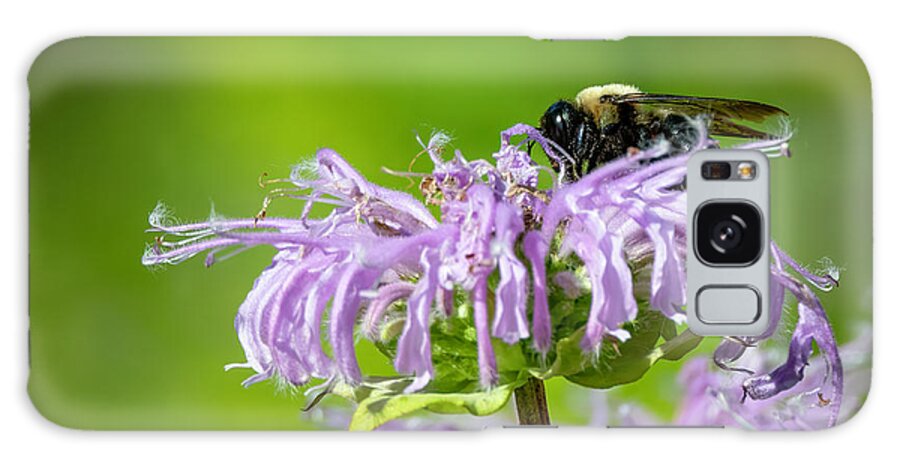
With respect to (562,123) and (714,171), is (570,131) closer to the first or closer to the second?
(562,123)

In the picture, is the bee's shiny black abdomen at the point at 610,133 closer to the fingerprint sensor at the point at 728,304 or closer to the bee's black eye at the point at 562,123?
the bee's black eye at the point at 562,123

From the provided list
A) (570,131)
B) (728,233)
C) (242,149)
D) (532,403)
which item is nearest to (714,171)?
(728,233)

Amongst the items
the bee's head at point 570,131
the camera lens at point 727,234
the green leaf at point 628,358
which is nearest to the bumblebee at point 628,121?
the bee's head at point 570,131

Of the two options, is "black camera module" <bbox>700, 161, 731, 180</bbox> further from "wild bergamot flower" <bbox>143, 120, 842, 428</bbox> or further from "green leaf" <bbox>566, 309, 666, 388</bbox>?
"green leaf" <bbox>566, 309, 666, 388</bbox>

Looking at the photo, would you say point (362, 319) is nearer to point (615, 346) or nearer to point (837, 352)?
point (615, 346)

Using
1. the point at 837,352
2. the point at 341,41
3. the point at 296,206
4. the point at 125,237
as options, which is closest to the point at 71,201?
the point at 125,237

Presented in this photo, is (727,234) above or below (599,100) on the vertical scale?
below

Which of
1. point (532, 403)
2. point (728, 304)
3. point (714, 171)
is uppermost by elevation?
point (714, 171)
